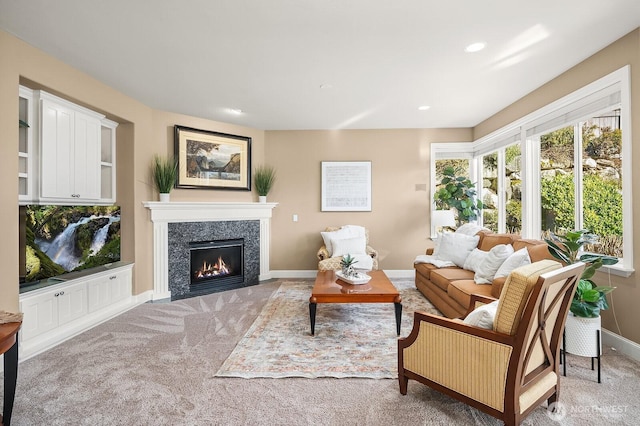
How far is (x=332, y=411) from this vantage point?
179 cm

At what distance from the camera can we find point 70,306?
291cm

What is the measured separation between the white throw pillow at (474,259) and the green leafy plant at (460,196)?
1167 millimetres

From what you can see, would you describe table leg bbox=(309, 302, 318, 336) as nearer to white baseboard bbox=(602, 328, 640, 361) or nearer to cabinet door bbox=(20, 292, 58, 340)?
cabinet door bbox=(20, 292, 58, 340)

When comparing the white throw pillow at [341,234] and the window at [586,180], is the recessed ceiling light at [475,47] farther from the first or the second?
the white throw pillow at [341,234]

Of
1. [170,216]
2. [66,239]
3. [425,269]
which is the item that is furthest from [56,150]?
[425,269]

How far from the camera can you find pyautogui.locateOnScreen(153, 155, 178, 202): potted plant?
4062mm

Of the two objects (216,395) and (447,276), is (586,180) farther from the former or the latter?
(216,395)

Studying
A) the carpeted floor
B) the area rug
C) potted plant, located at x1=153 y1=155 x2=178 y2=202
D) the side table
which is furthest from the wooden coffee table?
potted plant, located at x1=153 y1=155 x2=178 y2=202

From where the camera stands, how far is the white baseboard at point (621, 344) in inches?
92.7

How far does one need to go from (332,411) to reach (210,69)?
10.5 ft

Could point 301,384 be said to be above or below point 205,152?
below

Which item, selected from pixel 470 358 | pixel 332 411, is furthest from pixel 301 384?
pixel 470 358

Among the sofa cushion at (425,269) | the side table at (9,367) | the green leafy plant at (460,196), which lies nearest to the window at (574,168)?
the green leafy plant at (460,196)

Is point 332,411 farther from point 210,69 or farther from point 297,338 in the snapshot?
point 210,69
